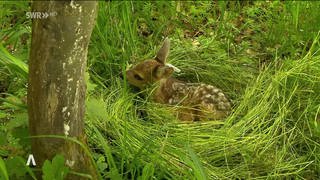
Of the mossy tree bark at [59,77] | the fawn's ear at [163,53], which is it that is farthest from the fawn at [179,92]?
the mossy tree bark at [59,77]

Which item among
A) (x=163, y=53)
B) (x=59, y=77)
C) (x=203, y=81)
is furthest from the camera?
(x=203, y=81)

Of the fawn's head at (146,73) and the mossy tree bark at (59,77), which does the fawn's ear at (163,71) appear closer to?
the fawn's head at (146,73)

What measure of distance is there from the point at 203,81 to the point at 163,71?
1.55 ft

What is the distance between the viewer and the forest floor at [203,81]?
303 centimetres

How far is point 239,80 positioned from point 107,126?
1.16 m

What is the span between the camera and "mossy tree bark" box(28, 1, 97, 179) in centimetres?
216

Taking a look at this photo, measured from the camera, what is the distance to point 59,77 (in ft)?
7.50

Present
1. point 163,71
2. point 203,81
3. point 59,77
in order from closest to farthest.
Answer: point 59,77 < point 163,71 < point 203,81

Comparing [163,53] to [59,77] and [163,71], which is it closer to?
[163,71]

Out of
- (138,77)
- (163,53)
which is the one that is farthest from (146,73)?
(163,53)

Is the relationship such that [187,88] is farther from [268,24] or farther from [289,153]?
[268,24]

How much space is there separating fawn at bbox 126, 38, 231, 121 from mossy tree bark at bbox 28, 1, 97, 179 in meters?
1.38

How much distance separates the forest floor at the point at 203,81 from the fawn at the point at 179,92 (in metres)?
0.10

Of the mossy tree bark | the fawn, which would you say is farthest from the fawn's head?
the mossy tree bark
